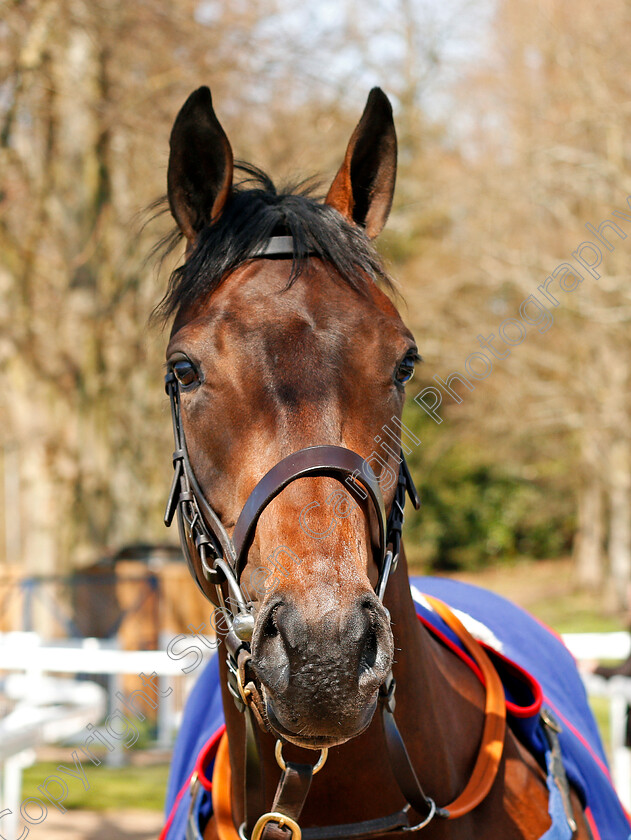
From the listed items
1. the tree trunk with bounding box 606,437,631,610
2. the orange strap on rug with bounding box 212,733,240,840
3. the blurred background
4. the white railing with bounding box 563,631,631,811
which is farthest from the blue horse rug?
the tree trunk with bounding box 606,437,631,610

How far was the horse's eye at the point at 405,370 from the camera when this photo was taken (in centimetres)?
178

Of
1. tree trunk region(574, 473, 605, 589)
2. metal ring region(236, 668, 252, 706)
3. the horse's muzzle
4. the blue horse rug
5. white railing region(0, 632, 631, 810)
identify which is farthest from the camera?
tree trunk region(574, 473, 605, 589)

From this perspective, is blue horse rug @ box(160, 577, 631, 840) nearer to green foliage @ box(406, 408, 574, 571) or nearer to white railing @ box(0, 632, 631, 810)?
white railing @ box(0, 632, 631, 810)

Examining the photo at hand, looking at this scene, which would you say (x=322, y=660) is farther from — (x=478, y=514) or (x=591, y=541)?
(x=478, y=514)

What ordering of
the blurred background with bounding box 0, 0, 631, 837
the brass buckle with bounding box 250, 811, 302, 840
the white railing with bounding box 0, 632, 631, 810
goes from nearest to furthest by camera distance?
the brass buckle with bounding box 250, 811, 302, 840, the white railing with bounding box 0, 632, 631, 810, the blurred background with bounding box 0, 0, 631, 837

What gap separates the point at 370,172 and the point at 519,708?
1467 mm

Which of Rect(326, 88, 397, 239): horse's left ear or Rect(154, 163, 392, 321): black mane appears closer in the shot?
Rect(154, 163, 392, 321): black mane

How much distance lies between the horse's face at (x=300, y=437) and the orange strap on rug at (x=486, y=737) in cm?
58

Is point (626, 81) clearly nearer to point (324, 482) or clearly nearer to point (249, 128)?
point (249, 128)

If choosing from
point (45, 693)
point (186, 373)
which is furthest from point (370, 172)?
point (45, 693)

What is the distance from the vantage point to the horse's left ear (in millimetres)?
2016

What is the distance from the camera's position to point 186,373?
1.74m

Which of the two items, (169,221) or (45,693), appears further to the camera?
(169,221)

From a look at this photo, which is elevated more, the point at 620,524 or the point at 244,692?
the point at 244,692
